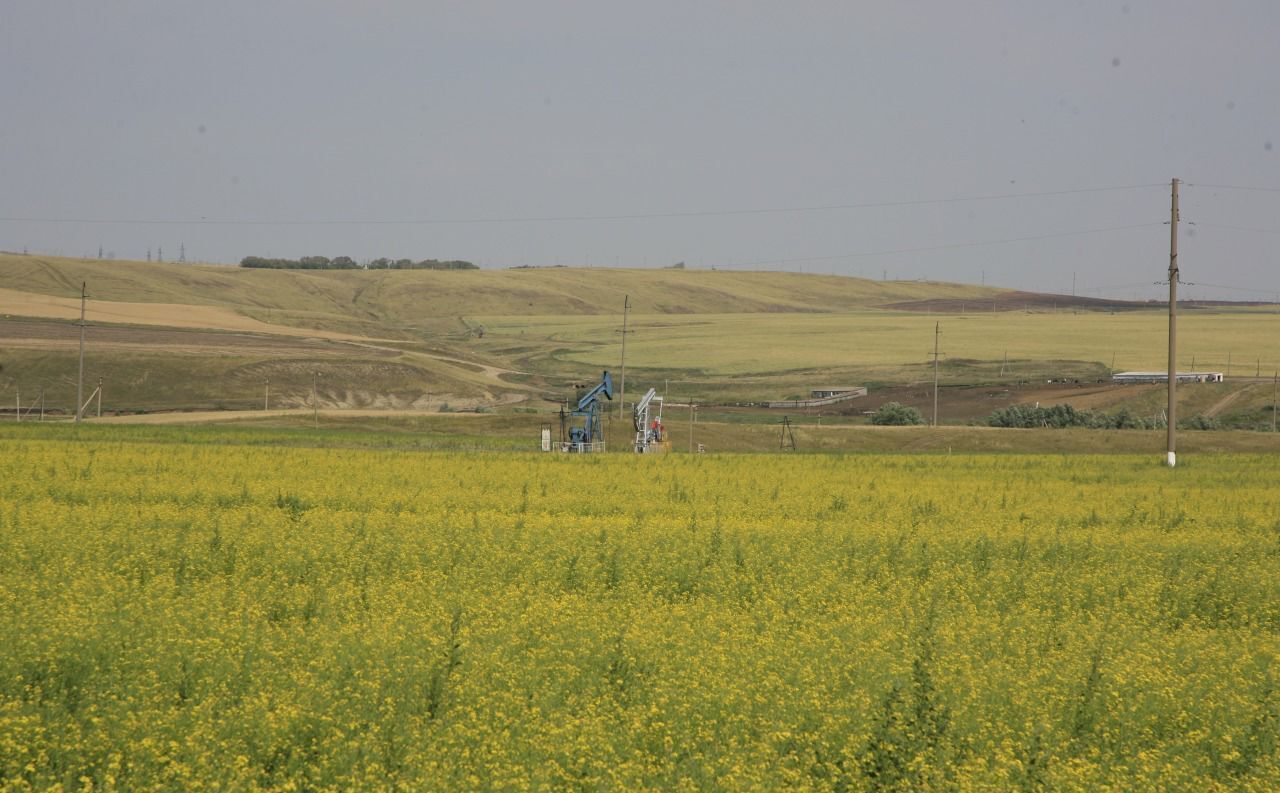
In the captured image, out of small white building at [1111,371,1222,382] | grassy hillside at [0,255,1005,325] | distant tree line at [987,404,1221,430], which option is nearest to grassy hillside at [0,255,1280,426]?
grassy hillside at [0,255,1005,325]

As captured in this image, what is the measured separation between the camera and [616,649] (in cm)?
1188

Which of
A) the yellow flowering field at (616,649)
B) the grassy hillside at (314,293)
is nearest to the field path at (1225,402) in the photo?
the yellow flowering field at (616,649)

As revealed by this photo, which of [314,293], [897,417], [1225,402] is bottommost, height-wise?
[897,417]

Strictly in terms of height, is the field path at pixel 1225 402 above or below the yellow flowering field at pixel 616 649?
Answer: above

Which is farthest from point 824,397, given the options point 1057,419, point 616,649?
point 616,649

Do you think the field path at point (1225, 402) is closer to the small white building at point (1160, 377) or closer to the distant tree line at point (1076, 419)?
the distant tree line at point (1076, 419)

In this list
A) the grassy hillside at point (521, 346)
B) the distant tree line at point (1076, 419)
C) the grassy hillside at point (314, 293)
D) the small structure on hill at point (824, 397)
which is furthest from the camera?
the grassy hillside at point (314, 293)

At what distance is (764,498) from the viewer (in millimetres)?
27094

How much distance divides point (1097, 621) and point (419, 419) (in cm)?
5187

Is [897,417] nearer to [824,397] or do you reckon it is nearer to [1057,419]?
[1057,419]

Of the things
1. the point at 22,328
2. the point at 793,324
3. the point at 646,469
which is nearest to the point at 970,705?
the point at 646,469

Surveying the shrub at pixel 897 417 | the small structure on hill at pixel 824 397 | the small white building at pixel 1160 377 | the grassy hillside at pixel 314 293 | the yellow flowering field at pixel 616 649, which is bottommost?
the yellow flowering field at pixel 616 649

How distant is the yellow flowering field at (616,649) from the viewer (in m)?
9.31

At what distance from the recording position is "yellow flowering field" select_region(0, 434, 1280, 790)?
9312 millimetres
